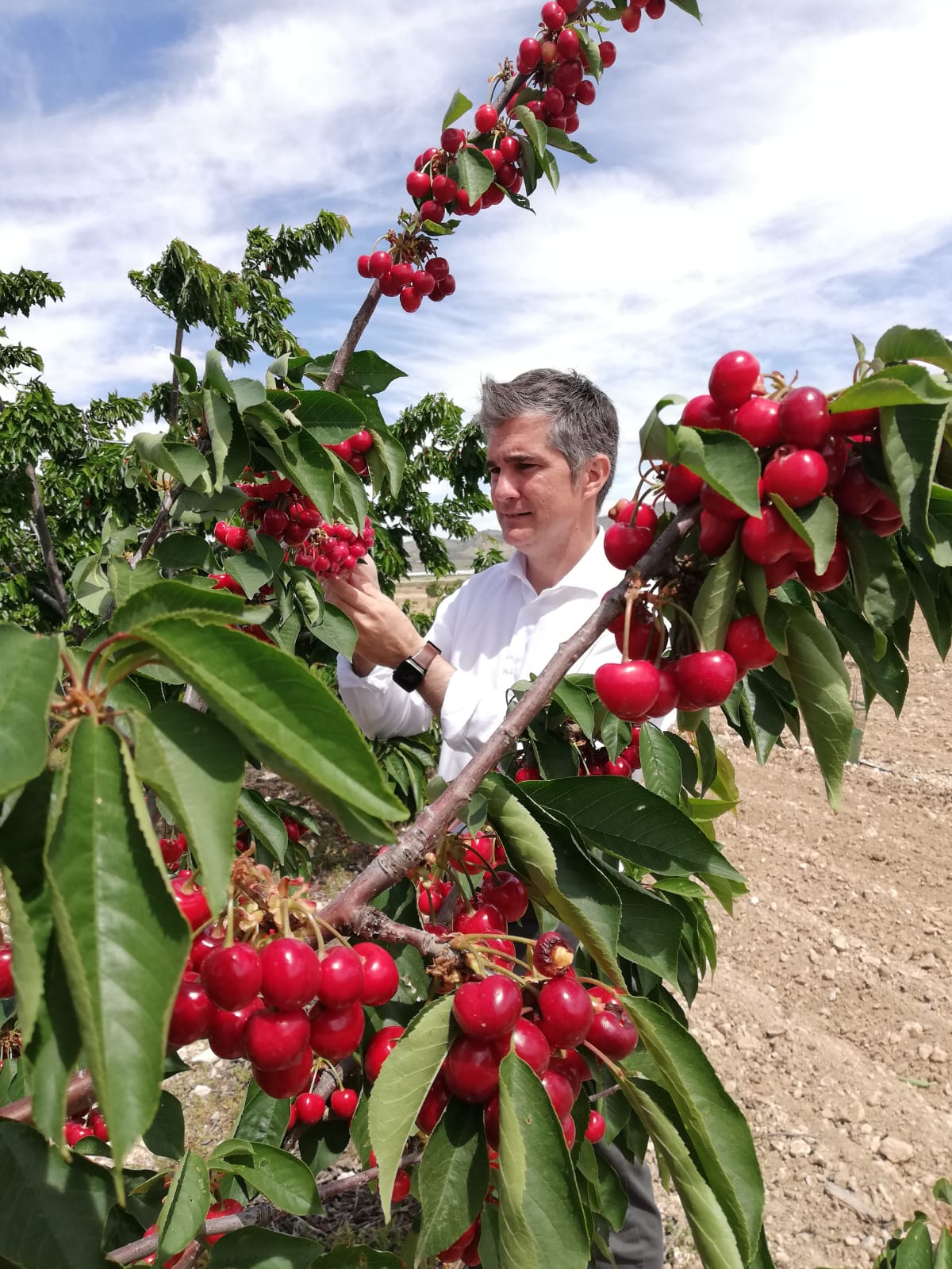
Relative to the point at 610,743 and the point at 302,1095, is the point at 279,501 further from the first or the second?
the point at 302,1095

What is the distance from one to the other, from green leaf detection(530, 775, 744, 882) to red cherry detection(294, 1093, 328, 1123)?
0.81 meters

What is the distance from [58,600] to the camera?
7.11m

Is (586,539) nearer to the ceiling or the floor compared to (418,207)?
nearer to the floor

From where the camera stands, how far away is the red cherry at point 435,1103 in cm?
82

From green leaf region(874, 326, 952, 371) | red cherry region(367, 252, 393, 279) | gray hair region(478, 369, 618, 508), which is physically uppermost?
red cherry region(367, 252, 393, 279)

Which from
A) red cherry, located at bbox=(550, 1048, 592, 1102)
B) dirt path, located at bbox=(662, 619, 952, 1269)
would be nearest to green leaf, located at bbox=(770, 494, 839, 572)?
red cherry, located at bbox=(550, 1048, 592, 1102)

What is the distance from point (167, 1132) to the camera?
1.06 metres

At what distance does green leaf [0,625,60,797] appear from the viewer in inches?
19.2

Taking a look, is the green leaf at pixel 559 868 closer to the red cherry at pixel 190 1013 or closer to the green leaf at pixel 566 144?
the red cherry at pixel 190 1013

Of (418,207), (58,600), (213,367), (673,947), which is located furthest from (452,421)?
(673,947)

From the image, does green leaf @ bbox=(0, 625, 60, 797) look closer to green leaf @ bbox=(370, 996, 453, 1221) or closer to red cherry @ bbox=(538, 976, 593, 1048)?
green leaf @ bbox=(370, 996, 453, 1221)

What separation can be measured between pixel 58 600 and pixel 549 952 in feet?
24.1

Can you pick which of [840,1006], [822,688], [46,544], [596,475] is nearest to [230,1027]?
[822,688]

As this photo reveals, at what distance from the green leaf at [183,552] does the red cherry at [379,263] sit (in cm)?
108
